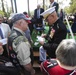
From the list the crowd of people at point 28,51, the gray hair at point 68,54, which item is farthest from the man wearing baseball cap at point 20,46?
the gray hair at point 68,54

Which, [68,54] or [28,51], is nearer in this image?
[68,54]

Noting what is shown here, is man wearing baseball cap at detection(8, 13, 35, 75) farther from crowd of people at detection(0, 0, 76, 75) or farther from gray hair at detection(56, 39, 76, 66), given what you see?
gray hair at detection(56, 39, 76, 66)

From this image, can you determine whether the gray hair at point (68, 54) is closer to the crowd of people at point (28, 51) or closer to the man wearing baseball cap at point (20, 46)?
the crowd of people at point (28, 51)

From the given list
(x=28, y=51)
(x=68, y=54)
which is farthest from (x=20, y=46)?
(x=68, y=54)

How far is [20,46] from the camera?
2623 millimetres

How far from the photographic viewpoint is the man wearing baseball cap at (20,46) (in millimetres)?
2645

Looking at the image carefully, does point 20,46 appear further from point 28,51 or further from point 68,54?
point 68,54

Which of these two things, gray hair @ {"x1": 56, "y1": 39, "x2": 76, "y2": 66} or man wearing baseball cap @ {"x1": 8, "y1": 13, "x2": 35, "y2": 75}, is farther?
man wearing baseball cap @ {"x1": 8, "y1": 13, "x2": 35, "y2": 75}

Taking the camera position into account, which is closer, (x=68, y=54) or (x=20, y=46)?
(x=68, y=54)

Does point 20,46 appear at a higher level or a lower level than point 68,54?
lower

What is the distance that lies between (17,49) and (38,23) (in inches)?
254

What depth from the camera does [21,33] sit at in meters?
2.72

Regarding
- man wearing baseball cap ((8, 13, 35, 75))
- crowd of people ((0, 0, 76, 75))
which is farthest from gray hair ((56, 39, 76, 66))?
man wearing baseball cap ((8, 13, 35, 75))

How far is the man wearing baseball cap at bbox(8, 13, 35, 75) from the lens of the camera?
2.64m
